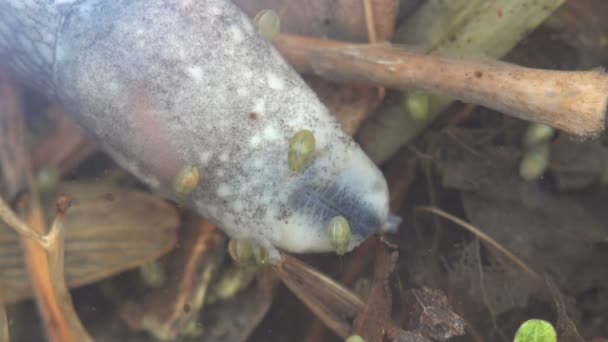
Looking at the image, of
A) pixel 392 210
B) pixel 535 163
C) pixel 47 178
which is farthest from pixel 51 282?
pixel 535 163

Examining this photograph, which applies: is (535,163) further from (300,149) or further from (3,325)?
(3,325)

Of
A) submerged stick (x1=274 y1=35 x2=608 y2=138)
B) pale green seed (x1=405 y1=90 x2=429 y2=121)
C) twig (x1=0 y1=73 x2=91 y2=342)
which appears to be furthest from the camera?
pale green seed (x1=405 y1=90 x2=429 y2=121)

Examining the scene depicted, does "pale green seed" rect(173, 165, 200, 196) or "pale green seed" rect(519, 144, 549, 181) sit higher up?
"pale green seed" rect(173, 165, 200, 196)

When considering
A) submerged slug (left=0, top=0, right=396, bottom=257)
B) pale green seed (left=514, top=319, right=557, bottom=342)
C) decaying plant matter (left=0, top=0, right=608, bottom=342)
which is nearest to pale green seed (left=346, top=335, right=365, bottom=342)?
decaying plant matter (left=0, top=0, right=608, bottom=342)

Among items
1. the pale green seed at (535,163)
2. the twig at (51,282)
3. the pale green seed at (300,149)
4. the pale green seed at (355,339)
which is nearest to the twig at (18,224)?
the twig at (51,282)

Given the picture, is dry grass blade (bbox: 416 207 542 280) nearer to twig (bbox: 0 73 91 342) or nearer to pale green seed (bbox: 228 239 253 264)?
pale green seed (bbox: 228 239 253 264)

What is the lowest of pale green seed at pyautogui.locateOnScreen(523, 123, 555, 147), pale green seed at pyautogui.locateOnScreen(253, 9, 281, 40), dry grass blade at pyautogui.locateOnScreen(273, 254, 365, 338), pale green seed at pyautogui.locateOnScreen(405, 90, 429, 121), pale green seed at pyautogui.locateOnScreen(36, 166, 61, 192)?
dry grass blade at pyautogui.locateOnScreen(273, 254, 365, 338)

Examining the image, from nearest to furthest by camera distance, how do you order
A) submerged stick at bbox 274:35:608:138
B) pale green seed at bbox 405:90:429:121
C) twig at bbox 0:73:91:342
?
1. submerged stick at bbox 274:35:608:138
2. twig at bbox 0:73:91:342
3. pale green seed at bbox 405:90:429:121
